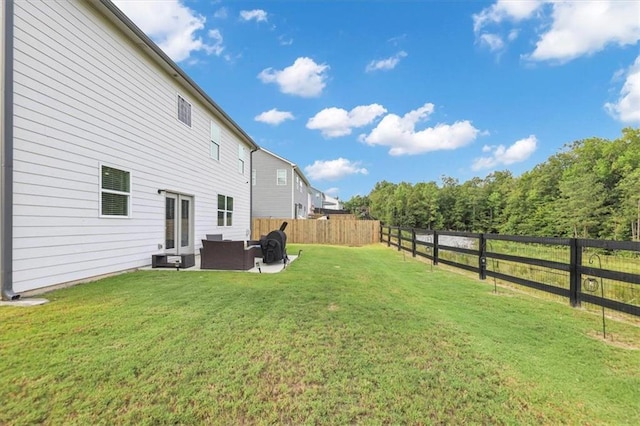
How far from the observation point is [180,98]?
927 cm

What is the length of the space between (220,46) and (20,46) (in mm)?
9673

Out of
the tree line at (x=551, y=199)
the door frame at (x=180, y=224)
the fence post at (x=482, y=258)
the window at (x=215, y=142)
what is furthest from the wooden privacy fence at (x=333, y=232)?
the tree line at (x=551, y=199)

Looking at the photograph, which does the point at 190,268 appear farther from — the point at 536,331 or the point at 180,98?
the point at 536,331

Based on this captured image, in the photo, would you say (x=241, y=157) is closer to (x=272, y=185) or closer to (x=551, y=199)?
(x=272, y=185)

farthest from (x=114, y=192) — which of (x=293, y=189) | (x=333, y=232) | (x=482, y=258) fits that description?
(x=293, y=189)

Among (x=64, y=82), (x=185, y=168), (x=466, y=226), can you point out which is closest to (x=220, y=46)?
(x=185, y=168)

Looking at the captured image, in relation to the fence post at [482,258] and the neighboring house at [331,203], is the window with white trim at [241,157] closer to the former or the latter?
the fence post at [482,258]

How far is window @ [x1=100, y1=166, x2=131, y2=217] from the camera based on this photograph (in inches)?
242

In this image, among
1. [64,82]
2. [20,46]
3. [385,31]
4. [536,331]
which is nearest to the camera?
[536,331]

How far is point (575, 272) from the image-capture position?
191 inches

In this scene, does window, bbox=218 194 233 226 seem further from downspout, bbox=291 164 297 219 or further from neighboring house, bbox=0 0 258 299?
downspout, bbox=291 164 297 219

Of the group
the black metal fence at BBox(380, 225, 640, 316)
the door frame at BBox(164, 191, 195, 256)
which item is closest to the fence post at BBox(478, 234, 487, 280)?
the black metal fence at BBox(380, 225, 640, 316)

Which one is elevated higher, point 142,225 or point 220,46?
point 220,46

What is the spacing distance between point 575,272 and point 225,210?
1131 centimetres
